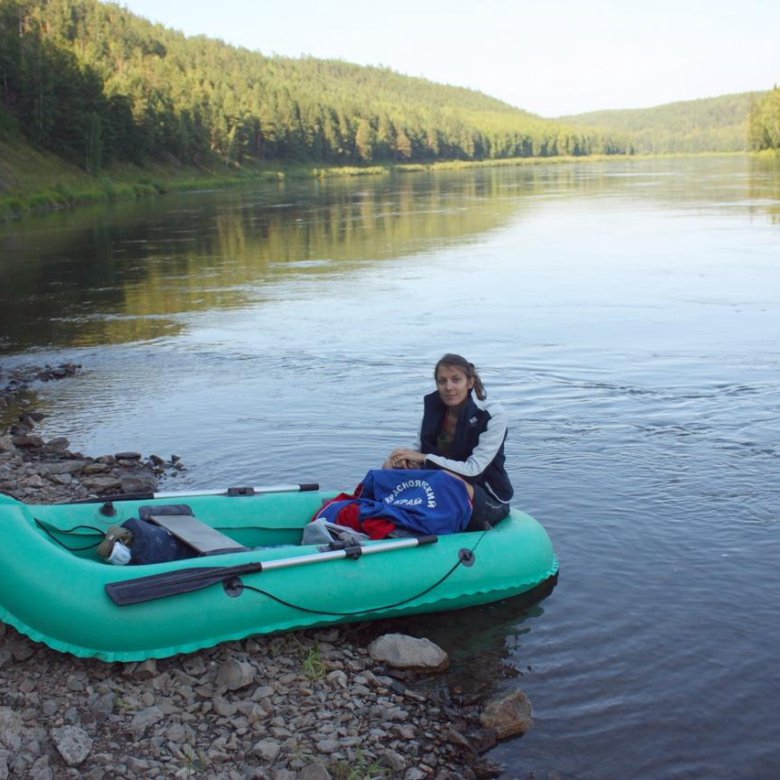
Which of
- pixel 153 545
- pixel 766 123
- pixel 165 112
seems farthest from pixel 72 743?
pixel 766 123

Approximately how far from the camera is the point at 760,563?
692 cm

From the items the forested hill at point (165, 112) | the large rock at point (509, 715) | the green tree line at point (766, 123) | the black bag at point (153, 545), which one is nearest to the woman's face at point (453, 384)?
the black bag at point (153, 545)

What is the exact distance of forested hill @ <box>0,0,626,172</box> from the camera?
57781 millimetres

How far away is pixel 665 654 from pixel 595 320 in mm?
10905

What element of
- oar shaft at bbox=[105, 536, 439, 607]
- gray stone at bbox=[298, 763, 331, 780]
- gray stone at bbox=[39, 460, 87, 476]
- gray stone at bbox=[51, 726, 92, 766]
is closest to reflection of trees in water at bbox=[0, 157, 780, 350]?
gray stone at bbox=[39, 460, 87, 476]

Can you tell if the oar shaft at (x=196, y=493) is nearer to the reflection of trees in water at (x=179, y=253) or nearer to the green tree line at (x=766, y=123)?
the reflection of trees in water at (x=179, y=253)

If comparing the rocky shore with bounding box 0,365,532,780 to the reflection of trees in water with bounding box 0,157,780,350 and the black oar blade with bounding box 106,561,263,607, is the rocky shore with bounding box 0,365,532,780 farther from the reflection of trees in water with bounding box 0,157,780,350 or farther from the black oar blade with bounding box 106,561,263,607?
the reflection of trees in water with bounding box 0,157,780,350

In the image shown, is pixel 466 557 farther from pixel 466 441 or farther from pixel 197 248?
pixel 197 248

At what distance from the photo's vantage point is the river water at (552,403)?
549cm

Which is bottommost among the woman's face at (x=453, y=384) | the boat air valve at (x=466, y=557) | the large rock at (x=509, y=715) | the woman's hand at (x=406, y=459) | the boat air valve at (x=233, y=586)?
the large rock at (x=509, y=715)

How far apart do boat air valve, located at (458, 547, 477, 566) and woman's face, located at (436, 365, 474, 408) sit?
0.97 m

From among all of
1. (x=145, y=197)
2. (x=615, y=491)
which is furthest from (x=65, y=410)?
(x=145, y=197)

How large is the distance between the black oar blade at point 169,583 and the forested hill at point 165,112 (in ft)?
170

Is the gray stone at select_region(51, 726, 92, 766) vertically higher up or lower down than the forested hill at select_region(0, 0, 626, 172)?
lower down
